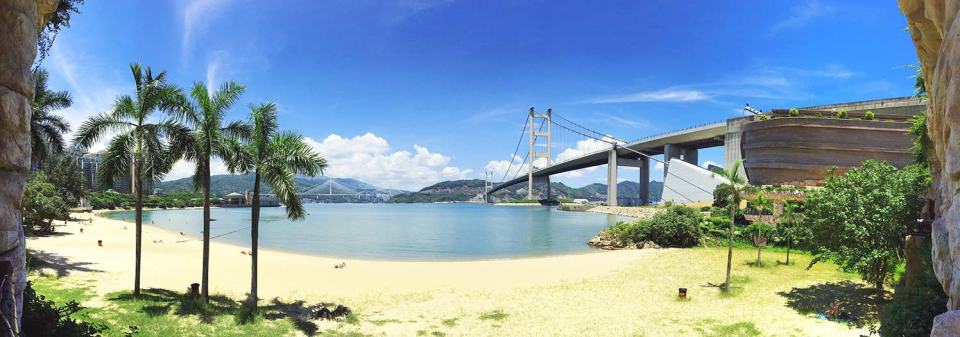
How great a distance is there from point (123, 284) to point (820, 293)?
2154cm

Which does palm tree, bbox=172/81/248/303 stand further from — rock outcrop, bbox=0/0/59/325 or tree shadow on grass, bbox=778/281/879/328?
tree shadow on grass, bbox=778/281/879/328

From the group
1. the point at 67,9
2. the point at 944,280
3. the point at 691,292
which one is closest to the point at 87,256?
the point at 67,9

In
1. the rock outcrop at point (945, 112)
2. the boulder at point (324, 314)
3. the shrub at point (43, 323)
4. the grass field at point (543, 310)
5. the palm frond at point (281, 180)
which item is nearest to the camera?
the rock outcrop at point (945, 112)

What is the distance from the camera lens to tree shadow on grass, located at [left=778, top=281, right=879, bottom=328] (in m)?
11.9

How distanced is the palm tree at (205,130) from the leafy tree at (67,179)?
116 ft

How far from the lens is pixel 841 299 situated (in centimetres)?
1357

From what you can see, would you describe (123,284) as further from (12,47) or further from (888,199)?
(888,199)

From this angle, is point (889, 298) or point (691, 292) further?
point (691, 292)

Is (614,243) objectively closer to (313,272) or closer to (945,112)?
(313,272)

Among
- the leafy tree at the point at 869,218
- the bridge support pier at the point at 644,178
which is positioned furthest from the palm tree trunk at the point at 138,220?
the bridge support pier at the point at 644,178

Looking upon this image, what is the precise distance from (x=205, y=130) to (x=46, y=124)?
11.1 meters

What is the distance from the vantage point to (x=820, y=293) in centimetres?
1445

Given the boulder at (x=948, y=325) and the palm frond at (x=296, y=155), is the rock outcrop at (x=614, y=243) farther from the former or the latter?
the boulder at (x=948, y=325)

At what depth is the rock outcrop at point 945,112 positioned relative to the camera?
4281 mm
